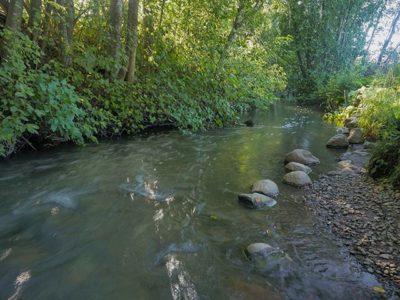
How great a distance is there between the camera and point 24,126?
4.72 metres

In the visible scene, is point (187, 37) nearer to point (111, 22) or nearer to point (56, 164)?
point (111, 22)

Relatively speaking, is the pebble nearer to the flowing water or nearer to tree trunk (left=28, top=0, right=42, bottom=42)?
the flowing water

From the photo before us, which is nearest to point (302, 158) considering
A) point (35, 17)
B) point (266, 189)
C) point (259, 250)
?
point (266, 189)

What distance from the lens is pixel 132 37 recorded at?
8.15m

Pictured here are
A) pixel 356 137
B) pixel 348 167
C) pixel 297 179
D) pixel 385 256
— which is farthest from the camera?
pixel 356 137

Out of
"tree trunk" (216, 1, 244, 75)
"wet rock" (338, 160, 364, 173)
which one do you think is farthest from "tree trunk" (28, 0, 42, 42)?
"wet rock" (338, 160, 364, 173)

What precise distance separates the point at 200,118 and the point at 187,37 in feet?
8.02

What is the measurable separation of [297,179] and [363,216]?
54.3 inches

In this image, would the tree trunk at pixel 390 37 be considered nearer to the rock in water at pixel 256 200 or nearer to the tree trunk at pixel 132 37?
the tree trunk at pixel 132 37

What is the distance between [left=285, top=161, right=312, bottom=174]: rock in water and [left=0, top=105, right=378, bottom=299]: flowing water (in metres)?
0.14

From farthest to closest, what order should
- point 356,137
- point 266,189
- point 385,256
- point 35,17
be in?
point 356,137
point 35,17
point 266,189
point 385,256

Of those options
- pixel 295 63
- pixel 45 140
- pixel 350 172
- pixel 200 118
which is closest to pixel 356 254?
pixel 350 172

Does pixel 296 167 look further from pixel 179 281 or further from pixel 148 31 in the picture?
pixel 148 31

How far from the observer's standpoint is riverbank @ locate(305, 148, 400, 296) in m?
3.15
